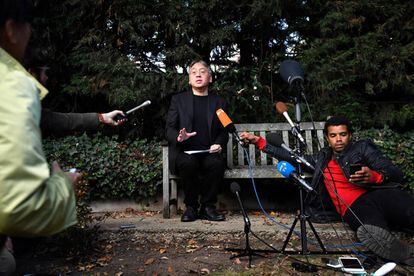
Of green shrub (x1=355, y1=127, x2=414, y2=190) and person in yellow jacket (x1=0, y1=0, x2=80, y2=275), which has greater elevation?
person in yellow jacket (x1=0, y1=0, x2=80, y2=275)

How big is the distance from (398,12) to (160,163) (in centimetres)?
400

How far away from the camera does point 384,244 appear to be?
2.99 metres

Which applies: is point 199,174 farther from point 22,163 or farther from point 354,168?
point 22,163

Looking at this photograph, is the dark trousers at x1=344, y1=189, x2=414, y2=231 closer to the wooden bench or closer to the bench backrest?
the wooden bench

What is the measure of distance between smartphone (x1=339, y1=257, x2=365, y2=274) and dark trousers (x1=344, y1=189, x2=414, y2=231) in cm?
60

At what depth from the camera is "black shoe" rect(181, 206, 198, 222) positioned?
443cm

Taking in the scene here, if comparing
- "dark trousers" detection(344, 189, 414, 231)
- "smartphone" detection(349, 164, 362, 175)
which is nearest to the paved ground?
"dark trousers" detection(344, 189, 414, 231)

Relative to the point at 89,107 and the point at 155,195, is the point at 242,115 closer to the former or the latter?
the point at 155,195

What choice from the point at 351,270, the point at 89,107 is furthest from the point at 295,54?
the point at 351,270

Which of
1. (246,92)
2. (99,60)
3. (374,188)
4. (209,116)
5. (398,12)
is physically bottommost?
(374,188)

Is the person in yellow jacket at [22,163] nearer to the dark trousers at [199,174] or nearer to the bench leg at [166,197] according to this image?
the dark trousers at [199,174]

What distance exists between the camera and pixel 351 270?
279 centimetres

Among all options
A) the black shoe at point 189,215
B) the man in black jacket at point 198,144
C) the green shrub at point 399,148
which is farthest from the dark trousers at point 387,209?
the black shoe at point 189,215

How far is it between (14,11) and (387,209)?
343 centimetres
